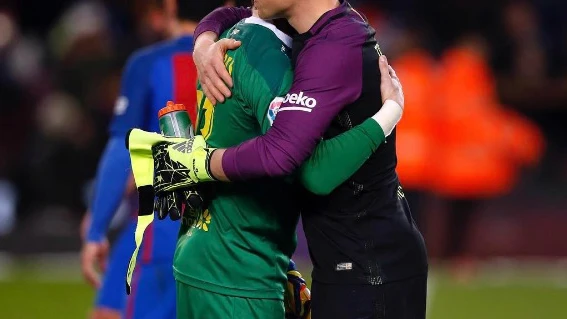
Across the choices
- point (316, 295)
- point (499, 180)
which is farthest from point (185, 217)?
point (499, 180)

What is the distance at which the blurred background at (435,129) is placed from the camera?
11156 millimetres

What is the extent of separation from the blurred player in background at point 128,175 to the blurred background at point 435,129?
5.05 m

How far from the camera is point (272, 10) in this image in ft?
11.7

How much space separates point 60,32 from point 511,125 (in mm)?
4768

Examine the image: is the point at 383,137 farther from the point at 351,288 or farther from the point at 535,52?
the point at 535,52

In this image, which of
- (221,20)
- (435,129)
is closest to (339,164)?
(221,20)

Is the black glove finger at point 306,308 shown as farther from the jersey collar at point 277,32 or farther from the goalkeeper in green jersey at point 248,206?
the jersey collar at point 277,32

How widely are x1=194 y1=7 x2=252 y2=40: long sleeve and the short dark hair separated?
65cm

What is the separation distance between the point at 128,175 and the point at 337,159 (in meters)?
1.79

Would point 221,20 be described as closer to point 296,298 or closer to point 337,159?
point 337,159

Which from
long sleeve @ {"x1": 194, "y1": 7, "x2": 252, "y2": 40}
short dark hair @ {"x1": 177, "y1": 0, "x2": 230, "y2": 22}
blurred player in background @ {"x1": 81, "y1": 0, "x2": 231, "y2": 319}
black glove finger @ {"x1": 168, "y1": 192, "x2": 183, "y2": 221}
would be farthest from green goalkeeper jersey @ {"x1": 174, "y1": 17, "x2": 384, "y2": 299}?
short dark hair @ {"x1": 177, "y1": 0, "x2": 230, "y2": 22}

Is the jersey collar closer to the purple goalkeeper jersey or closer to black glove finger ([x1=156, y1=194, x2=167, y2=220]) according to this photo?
the purple goalkeeper jersey

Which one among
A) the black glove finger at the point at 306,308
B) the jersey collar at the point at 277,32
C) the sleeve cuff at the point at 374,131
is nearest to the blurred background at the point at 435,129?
the black glove finger at the point at 306,308

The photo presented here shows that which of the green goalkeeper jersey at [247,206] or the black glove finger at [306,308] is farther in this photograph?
the black glove finger at [306,308]
